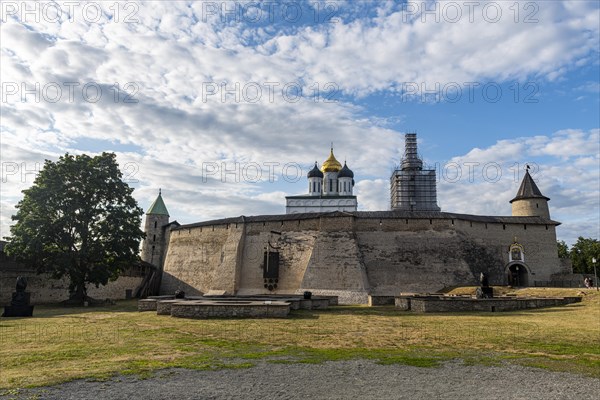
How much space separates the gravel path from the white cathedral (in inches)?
1767

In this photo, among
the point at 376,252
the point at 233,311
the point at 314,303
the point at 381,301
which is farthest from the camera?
the point at 376,252

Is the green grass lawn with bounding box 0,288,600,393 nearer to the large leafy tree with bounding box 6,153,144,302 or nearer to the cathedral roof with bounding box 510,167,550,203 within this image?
the large leafy tree with bounding box 6,153,144,302

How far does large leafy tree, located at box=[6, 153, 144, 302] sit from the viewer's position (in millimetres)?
21609

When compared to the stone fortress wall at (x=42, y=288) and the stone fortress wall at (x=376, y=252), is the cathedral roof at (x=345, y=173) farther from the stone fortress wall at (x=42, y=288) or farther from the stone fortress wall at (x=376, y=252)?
the stone fortress wall at (x=42, y=288)

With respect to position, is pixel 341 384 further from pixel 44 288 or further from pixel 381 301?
pixel 44 288

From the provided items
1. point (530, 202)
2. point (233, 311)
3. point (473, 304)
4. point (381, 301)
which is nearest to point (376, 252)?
point (381, 301)

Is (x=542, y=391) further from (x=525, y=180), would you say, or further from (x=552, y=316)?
(x=525, y=180)

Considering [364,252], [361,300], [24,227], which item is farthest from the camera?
[364,252]

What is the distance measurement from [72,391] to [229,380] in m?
1.99

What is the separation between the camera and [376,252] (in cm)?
2831

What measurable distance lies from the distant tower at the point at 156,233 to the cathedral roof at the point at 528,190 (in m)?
32.4

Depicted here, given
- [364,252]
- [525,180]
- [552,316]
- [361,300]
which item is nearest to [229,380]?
[552,316]

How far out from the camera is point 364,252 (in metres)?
28.4

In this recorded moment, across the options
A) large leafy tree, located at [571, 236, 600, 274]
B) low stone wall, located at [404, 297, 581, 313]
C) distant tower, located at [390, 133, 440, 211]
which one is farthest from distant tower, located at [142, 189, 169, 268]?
large leafy tree, located at [571, 236, 600, 274]
